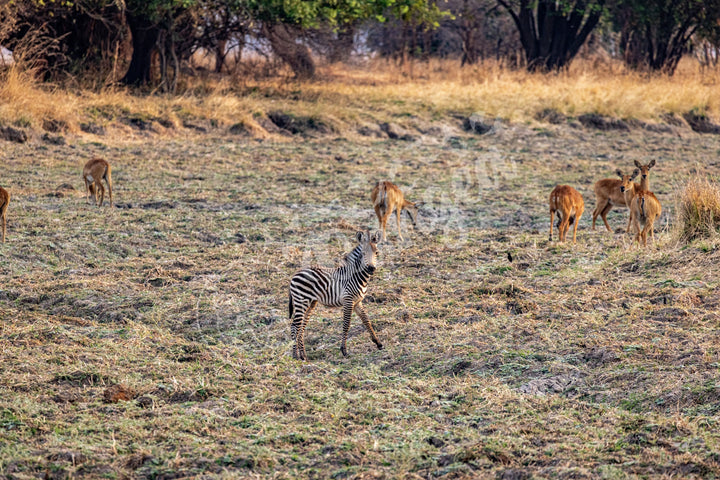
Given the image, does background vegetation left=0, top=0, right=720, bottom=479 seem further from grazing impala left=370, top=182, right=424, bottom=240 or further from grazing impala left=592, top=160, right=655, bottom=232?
grazing impala left=592, top=160, right=655, bottom=232

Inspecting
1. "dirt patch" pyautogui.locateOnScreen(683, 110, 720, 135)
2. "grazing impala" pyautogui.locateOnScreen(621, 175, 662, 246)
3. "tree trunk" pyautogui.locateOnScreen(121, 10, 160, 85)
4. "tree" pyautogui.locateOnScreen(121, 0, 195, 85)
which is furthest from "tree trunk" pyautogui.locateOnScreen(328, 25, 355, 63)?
"grazing impala" pyautogui.locateOnScreen(621, 175, 662, 246)

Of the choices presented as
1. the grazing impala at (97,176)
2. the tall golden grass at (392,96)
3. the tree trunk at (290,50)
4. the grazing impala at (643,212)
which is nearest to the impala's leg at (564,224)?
the grazing impala at (643,212)

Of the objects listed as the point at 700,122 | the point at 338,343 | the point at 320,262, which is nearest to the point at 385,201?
the point at 320,262

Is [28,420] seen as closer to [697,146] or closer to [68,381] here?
[68,381]

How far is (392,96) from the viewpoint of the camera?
22.3m

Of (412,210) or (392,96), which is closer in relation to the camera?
(412,210)

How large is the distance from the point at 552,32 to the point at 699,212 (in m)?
20.7

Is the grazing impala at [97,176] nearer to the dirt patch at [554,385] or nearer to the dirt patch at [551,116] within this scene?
the dirt patch at [554,385]

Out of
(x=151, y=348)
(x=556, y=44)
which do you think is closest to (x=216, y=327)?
(x=151, y=348)

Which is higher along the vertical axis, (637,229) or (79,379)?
(637,229)

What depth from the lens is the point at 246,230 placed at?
35.6ft

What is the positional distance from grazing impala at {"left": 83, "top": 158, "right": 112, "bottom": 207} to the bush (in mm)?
7383

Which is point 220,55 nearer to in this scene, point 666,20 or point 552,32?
point 552,32

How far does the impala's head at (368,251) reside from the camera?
661 cm
